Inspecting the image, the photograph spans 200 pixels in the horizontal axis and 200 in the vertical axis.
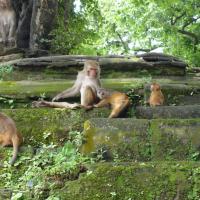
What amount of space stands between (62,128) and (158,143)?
1.46 meters

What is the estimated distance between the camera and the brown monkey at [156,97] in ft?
29.7

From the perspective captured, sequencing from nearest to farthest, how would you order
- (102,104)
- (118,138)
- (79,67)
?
(118,138)
(102,104)
(79,67)

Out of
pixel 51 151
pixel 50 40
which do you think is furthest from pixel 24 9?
pixel 51 151

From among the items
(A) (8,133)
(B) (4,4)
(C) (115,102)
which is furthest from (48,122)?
(B) (4,4)

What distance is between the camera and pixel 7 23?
41.6ft

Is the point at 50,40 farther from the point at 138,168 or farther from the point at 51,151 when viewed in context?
the point at 138,168

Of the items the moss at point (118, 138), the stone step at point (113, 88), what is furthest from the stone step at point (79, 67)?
the moss at point (118, 138)

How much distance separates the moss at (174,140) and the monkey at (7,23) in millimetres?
6089

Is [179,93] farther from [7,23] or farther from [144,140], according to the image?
[7,23]

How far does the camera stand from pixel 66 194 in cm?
607

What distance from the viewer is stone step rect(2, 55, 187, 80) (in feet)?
36.5

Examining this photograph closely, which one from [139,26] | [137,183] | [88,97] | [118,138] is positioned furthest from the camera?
[139,26]

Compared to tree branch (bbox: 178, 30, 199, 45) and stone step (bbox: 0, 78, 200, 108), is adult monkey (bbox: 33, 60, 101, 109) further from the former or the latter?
tree branch (bbox: 178, 30, 199, 45)

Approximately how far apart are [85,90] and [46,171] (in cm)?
257
